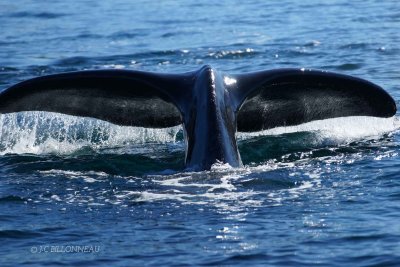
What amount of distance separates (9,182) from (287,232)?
144 inches

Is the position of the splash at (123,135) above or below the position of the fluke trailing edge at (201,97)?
below

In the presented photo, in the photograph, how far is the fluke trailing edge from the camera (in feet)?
39.3

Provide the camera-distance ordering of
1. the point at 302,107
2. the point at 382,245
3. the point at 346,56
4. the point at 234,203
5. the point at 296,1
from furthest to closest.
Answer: the point at 296,1
the point at 346,56
the point at 302,107
the point at 234,203
the point at 382,245

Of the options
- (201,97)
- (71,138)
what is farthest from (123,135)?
(201,97)

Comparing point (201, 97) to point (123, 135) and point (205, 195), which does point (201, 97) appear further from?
point (123, 135)

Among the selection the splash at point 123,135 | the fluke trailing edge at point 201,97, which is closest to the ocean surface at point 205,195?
the splash at point 123,135

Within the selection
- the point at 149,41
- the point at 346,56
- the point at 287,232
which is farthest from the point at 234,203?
the point at 149,41

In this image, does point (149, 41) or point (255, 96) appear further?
point (149, 41)

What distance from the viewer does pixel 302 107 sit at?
12.5 meters

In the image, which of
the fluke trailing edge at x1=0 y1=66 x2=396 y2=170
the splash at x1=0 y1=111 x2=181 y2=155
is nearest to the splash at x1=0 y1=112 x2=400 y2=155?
the splash at x1=0 y1=111 x2=181 y2=155

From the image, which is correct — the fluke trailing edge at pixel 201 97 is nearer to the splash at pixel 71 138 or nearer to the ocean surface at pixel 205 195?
the ocean surface at pixel 205 195

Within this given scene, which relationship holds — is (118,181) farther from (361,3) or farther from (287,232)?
(361,3)

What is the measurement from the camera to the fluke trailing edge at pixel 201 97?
11977 mm

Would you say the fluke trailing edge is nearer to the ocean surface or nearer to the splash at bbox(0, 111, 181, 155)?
the ocean surface
